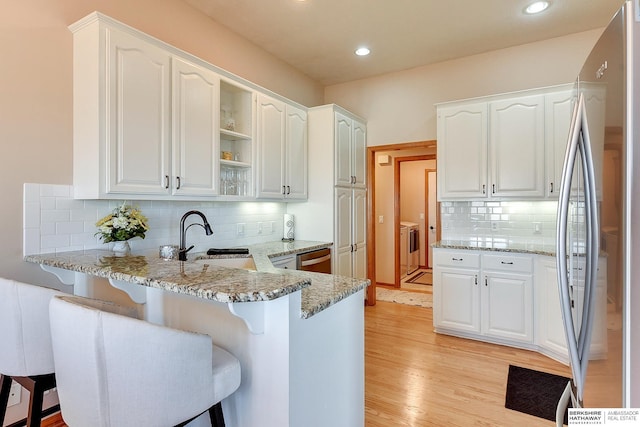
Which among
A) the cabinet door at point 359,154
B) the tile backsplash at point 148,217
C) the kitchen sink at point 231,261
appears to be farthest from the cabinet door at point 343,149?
the kitchen sink at point 231,261

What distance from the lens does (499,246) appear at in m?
3.45

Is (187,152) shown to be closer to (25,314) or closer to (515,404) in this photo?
(25,314)

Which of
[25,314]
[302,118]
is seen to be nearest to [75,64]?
[25,314]

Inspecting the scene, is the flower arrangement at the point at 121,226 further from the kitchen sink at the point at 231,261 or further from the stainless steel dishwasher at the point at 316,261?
the stainless steel dishwasher at the point at 316,261

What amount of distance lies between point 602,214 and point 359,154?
350 cm

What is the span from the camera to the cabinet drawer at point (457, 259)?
10.7 ft

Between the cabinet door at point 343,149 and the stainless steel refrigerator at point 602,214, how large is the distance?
2.77 metres

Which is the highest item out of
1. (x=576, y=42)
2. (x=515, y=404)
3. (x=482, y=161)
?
(x=576, y=42)

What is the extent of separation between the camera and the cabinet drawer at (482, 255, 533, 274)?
305cm

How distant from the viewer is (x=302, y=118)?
3.85m

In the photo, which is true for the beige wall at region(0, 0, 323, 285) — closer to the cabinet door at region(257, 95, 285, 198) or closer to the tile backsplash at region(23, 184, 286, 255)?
the tile backsplash at region(23, 184, 286, 255)

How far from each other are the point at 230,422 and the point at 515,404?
1970mm

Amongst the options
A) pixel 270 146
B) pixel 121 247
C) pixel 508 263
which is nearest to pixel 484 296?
pixel 508 263

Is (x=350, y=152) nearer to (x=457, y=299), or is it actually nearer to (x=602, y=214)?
(x=457, y=299)
